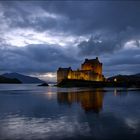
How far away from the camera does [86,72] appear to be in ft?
429

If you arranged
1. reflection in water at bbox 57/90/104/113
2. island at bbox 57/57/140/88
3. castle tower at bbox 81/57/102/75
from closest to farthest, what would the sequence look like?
Result: 1. reflection in water at bbox 57/90/104/113
2. island at bbox 57/57/140/88
3. castle tower at bbox 81/57/102/75

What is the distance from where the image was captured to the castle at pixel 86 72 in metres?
129

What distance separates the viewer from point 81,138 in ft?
35.1

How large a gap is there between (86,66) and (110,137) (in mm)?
127844

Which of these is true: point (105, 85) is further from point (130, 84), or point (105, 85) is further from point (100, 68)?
point (100, 68)

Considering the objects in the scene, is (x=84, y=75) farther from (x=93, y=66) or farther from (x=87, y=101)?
(x=87, y=101)

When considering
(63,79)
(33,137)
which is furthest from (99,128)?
(63,79)

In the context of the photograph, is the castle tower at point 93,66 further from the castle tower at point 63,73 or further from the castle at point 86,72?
the castle tower at point 63,73

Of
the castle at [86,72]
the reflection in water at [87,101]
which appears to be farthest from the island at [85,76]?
the reflection in water at [87,101]

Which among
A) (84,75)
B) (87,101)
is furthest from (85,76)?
(87,101)

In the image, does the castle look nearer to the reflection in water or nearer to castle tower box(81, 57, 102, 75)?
castle tower box(81, 57, 102, 75)

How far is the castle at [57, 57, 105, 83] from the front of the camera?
129 m

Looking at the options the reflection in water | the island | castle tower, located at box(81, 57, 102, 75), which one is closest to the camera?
the reflection in water

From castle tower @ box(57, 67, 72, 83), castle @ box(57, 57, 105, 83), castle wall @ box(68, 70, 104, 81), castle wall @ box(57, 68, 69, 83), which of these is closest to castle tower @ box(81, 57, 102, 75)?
castle @ box(57, 57, 105, 83)
